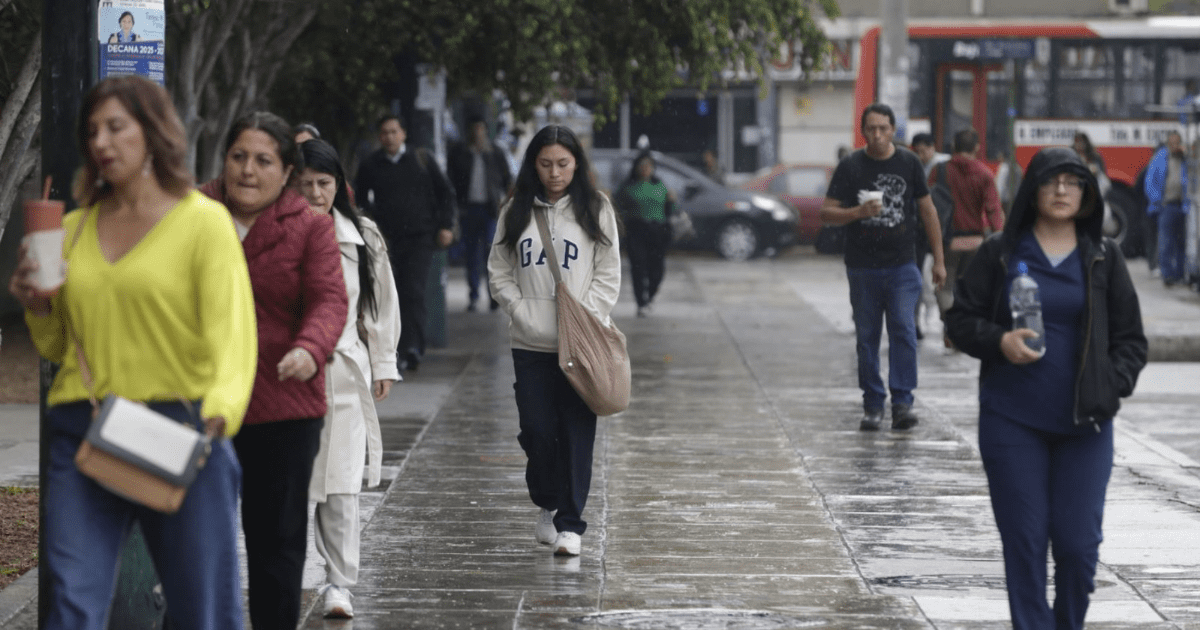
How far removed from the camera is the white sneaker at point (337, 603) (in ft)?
19.3

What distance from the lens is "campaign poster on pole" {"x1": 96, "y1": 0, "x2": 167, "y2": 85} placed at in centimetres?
534

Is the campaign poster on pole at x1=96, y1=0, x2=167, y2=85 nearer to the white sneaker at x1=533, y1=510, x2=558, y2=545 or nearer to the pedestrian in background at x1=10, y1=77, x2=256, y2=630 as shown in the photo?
the pedestrian in background at x1=10, y1=77, x2=256, y2=630

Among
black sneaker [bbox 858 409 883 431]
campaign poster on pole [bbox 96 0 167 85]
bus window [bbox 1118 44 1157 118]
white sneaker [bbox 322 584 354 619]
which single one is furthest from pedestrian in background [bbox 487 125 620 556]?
bus window [bbox 1118 44 1157 118]

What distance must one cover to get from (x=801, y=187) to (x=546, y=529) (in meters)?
23.7

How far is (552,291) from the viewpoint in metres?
6.98

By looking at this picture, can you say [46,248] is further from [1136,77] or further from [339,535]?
[1136,77]

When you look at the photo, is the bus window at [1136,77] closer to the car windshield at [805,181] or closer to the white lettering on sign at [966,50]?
the white lettering on sign at [966,50]

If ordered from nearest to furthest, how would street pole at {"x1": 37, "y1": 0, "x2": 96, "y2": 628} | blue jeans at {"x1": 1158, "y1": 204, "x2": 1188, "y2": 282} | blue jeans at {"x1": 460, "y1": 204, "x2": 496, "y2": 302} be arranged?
street pole at {"x1": 37, "y1": 0, "x2": 96, "y2": 628} < blue jeans at {"x1": 460, "y1": 204, "x2": 496, "y2": 302} < blue jeans at {"x1": 1158, "y1": 204, "x2": 1188, "y2": 282}

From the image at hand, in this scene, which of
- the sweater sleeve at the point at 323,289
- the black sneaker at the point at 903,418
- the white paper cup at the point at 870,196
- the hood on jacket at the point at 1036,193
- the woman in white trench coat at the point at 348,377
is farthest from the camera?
the black sneaker at the point at 903,418

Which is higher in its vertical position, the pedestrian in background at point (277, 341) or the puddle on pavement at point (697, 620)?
the pedestrian in background at point (277, 341)

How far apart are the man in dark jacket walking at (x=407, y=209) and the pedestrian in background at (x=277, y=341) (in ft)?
25.1

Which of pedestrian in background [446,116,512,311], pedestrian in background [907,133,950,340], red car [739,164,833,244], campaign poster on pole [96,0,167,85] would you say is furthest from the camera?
red car [739,164,833,244]

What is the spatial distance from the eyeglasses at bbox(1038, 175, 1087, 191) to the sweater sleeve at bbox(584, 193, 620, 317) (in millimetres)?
2217

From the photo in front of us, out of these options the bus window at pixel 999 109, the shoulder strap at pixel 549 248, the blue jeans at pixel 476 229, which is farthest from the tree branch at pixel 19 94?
the bus window at pixel 999 109
